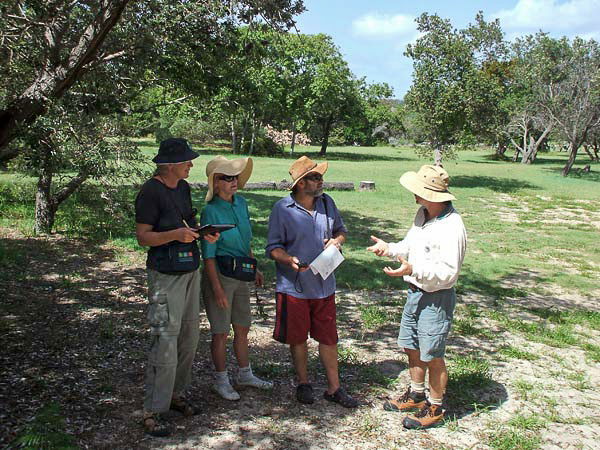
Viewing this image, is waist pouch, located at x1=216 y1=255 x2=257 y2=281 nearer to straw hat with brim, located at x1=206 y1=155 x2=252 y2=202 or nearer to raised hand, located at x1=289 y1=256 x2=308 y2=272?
raised hand, located at x1=289 y1=256 x2=308 y2=272

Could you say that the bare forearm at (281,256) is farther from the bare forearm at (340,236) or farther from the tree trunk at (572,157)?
the tree trunk at (572,157)

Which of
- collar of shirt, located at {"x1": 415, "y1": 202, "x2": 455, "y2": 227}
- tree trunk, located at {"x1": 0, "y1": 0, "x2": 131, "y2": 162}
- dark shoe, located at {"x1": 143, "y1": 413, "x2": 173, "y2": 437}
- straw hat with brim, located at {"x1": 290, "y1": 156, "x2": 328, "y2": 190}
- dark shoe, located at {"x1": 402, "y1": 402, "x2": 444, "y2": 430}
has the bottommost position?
dark shoe, located at {"x1": 402, "y1": 402, "x2": 444, "y2": 430}

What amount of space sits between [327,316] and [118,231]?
712cm

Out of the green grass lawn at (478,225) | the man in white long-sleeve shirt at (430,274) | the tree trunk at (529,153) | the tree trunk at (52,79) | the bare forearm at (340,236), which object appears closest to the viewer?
the man in white long-sleeve shirt at (430,274)

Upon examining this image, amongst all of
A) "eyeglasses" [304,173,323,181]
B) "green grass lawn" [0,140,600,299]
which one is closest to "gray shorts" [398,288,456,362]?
"eyeglasses" [304,173,323,181]

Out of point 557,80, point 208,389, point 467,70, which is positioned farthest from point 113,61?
point 557,80

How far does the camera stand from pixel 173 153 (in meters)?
3.69

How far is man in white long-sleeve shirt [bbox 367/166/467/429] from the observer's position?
3773mm

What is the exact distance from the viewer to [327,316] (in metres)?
4.24

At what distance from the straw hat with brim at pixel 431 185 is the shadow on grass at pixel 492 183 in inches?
710

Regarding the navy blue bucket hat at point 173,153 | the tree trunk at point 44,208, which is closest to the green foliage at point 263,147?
the tree trunk at point 44,208

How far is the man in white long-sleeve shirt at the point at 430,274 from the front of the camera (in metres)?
3.77

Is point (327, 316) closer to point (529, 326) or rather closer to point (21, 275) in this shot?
point (529, 326)

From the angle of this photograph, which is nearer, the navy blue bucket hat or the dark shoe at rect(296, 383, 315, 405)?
the navy blue bucket hat
